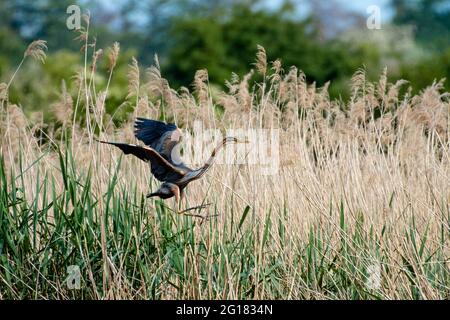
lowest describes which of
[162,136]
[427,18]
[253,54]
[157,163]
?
[157,163]

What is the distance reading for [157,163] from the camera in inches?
156

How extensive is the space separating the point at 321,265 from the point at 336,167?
0.79 meters

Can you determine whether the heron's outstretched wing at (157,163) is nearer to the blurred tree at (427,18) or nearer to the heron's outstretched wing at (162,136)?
the heron's outstretched wing at (162,136)

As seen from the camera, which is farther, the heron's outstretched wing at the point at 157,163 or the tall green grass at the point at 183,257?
the tall green grass at the point at 183,257

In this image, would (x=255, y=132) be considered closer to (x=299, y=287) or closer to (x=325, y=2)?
(x=299, y=287)

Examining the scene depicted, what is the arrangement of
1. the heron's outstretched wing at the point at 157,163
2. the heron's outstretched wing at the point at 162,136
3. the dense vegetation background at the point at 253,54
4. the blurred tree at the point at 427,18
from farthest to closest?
1. the blurred tree at the point at 427,18
2. the dense vegetation background at the point at 253,54
3. the heron's outstretched wing at the point at 162,136
4. the heron's outstretched wing at the point at 157,163

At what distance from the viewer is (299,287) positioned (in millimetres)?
4367

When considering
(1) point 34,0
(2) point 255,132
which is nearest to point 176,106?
(2) point 255,132

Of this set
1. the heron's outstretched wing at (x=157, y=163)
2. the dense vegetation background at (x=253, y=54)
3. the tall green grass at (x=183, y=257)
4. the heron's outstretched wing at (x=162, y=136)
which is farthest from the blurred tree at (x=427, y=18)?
the heron's outstretched wing at (x=157, y=163)

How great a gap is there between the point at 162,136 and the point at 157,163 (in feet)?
0.48

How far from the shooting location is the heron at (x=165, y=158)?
389 centimetres

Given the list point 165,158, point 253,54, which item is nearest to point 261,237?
point 165,158

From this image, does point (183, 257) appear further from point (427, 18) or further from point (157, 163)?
point (427, 18)
